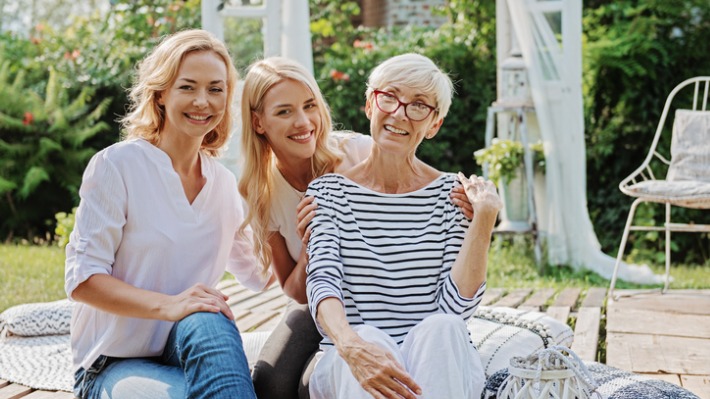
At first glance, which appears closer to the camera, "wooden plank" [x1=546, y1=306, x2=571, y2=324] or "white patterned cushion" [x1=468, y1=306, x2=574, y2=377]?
"white patterned cushion" [x1=468, y1=306, x2=574, y2=377]

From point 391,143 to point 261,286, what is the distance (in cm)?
62

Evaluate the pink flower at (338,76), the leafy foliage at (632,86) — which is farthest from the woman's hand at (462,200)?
the pink flower at (338,76)

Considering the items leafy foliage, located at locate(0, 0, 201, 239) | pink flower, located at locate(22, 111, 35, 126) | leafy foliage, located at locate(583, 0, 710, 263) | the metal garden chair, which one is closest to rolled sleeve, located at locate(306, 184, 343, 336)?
the metal garden chair

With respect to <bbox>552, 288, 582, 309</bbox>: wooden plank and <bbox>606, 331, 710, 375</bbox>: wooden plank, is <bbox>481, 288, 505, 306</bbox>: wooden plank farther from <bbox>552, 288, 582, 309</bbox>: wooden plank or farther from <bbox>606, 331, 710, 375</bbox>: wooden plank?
<bbox>606, 331, 710, 375</bbox>: wooden plank

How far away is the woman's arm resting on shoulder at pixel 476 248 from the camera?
2154mm

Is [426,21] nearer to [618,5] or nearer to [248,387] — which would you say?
[618,5]

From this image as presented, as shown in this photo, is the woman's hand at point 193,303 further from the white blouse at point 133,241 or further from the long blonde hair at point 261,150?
the long blonde hair at point 261,150

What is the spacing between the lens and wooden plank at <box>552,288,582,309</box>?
422 centimetres

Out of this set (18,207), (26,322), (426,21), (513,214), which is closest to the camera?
(26,322)

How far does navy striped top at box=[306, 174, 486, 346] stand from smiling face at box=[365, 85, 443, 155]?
14 centimetres

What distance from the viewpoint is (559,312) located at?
3.98 m

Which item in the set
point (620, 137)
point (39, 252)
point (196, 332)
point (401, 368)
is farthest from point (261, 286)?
point (620, 137)

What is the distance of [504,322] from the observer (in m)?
2.92

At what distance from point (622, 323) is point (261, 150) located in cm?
201
